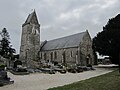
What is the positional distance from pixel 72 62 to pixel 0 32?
99.4ft

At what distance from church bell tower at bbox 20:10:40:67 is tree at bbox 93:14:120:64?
26.0 metres

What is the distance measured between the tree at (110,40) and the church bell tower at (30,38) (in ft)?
85.3

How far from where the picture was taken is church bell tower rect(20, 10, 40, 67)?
5716cm

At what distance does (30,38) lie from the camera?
57.3 metres

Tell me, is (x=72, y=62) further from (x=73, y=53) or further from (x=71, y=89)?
(x=71, y=89)

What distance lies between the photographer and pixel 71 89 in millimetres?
11250

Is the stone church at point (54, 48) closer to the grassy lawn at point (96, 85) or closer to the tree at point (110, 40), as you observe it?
the tree at point (110, 40)

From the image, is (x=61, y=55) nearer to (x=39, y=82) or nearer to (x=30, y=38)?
(x=30, y=38)

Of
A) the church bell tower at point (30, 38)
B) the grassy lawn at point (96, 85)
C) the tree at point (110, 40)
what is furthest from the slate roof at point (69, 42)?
the grassy lawn at point (96, 85)

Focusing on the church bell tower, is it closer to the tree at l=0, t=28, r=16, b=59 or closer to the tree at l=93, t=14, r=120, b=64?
the tree at l=0, t=28, r=16, b=59

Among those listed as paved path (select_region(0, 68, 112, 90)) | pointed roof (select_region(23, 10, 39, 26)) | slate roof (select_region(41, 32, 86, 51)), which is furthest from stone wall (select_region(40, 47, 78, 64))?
paved path (select_region(0, 68, 112, 90))

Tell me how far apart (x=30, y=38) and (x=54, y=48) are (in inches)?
344

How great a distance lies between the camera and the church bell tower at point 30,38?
188ft

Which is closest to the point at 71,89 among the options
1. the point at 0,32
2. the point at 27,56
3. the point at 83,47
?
the point at 83,47
